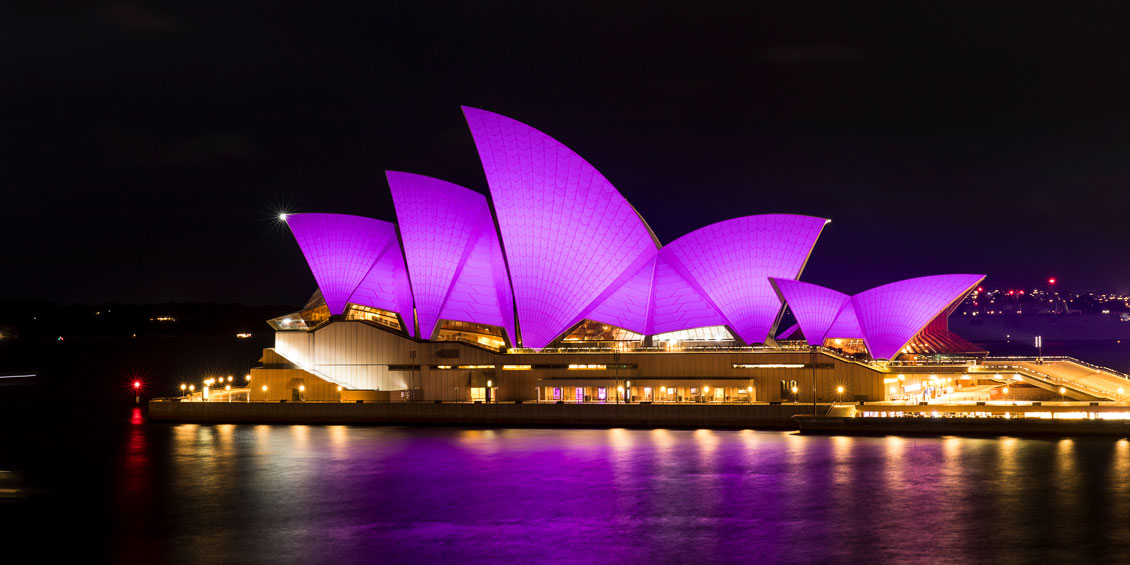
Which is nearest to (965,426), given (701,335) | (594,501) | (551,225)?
(701,335)

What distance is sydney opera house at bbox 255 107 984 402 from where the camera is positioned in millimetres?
56031

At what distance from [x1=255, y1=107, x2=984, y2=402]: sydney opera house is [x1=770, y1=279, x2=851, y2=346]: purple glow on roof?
9 centimetres

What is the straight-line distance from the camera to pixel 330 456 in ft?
147

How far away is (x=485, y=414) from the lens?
185ft

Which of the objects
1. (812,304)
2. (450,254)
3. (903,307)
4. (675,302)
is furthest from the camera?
(675,302)

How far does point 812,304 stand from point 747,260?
4.66 metres

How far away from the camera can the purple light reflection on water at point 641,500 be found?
91.3 feet

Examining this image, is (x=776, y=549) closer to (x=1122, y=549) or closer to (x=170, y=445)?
(x=1122, y=549)

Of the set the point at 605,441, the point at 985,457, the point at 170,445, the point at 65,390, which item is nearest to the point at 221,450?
the point at 170,445

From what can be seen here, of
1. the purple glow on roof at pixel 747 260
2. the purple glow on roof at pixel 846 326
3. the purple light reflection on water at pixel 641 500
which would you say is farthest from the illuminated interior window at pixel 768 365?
the purple light reflection on water at pixel 641 500

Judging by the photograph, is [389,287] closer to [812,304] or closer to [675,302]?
[675,302]

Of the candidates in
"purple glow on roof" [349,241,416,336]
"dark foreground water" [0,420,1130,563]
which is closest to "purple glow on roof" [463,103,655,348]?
"purple glow on roof" [349,241,416,336]

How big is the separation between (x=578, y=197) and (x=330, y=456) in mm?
19459

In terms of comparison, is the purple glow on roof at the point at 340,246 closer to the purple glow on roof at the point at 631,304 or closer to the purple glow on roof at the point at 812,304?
the purple glow on roof at the point at 631,304
